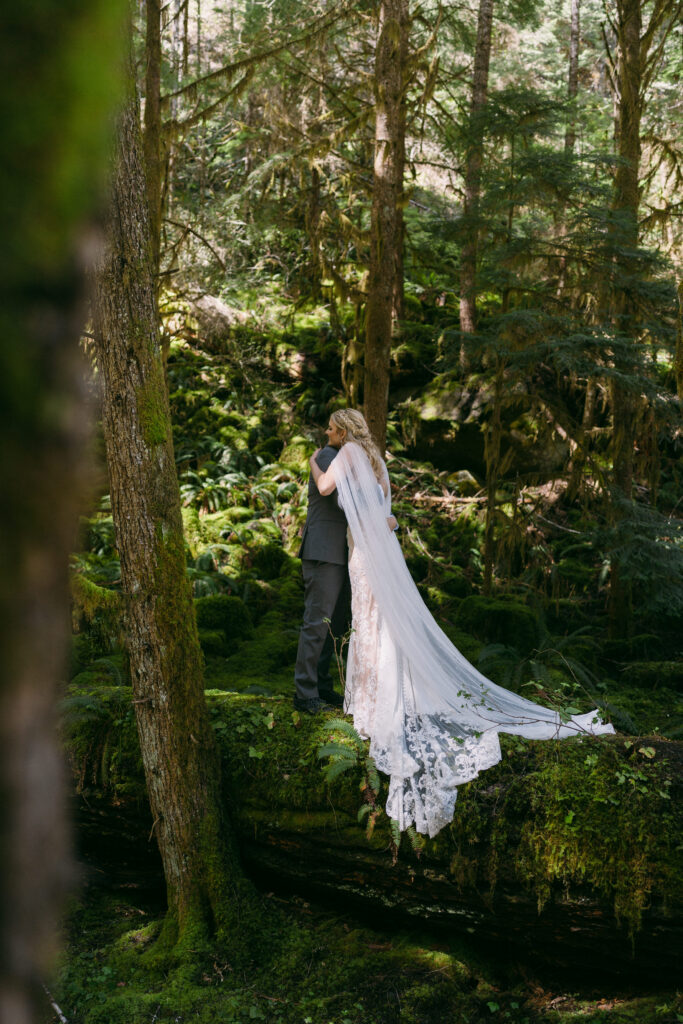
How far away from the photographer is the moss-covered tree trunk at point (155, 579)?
161 inches

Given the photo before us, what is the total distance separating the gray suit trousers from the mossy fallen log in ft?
1.58

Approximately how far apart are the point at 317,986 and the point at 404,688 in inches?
75.8

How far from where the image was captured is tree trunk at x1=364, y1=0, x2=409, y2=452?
8.67m

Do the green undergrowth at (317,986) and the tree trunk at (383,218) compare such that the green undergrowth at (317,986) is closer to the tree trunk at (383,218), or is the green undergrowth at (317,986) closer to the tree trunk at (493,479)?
the tree trunk at (383,218)

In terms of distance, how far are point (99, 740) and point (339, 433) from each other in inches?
120

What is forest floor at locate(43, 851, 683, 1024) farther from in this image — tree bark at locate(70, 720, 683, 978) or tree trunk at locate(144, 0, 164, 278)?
tree trunk at locate(144, 0, 164, 278)

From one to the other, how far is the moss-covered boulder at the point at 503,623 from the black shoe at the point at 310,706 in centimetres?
405

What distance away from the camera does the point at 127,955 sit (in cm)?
455

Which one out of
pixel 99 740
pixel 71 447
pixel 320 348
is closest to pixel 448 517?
pixel 320 348

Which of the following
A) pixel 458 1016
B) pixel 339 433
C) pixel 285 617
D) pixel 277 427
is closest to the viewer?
pixel 458 1016

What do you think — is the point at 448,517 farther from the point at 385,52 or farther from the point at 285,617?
the point at 385,52

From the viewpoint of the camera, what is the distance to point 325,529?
5883 mm

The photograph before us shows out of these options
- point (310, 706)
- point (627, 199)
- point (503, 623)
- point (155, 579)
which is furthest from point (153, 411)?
point (627, 199)

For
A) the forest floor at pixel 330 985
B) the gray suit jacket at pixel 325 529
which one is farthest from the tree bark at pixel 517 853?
the gray suit jacket at pixel 325 529
